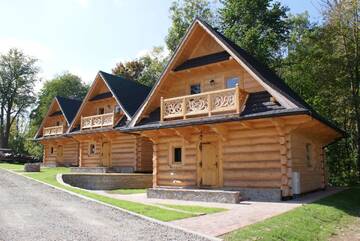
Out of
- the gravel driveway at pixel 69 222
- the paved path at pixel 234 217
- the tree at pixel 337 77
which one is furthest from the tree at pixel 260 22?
the gravel driveway at pixel 69 222

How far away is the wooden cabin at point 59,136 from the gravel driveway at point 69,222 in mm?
21421

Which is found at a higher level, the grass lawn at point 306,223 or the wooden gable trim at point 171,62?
the wooden gable trim at point 171,62

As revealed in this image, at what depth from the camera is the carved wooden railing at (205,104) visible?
49.8ft

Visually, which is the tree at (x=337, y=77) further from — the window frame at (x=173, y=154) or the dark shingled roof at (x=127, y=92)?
the dark shingled roof at (x=127, y=92)

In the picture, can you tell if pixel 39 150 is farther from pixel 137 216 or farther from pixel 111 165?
pixel 137 216

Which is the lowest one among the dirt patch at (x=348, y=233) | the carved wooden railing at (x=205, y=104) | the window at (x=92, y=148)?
the dirt patch at (x=348, y=233)

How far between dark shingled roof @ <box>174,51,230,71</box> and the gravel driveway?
8.67 metres

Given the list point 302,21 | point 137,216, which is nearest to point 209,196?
point 137,216

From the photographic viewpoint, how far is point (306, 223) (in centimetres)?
1020

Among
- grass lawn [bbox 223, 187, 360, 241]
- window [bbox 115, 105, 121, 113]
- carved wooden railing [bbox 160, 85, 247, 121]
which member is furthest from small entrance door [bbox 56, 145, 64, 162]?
grass lawn [bbox 223, 187, 360, 241]

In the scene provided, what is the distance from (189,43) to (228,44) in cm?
276

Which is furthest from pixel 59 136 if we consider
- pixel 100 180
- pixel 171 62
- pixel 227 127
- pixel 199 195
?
pixel 199 195

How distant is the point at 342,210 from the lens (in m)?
12.8

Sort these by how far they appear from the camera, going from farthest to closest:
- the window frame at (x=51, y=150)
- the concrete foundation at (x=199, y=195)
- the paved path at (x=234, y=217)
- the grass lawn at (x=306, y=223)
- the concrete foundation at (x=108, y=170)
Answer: the window frame at (x=51, y=150)
the concrete foundation at (x=108, y=170)
the concrete foundation at (x=199, y=195)
the paved path at (x=234, y=217)
the grass lawn at (x=306, y=223)
